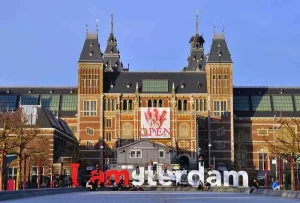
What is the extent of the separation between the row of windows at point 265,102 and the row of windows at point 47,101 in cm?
2781

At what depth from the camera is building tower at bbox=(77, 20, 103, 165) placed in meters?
104

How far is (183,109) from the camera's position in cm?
10481

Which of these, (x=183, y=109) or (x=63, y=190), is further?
(x=183, y=109)

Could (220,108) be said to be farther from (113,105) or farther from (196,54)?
(196,54)

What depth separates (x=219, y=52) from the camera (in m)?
107

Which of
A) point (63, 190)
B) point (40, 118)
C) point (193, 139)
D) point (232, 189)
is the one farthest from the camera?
point (193, 139)

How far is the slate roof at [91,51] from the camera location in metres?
106

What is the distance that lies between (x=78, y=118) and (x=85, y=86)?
5.23 m

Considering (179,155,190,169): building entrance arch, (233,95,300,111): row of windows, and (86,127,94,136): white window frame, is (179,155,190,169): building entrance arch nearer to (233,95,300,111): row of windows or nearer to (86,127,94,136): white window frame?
(233,95,300,111): row of windows

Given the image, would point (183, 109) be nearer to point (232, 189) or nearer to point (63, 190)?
point (232, 189)

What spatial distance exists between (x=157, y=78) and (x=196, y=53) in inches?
1053

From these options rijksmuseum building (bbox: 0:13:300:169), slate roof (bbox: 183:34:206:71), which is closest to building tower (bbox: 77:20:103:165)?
rijksmuseum building (bbox: 0:13:300:169)

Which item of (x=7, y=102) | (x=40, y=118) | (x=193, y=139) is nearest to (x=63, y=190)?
(x=40, y=118)

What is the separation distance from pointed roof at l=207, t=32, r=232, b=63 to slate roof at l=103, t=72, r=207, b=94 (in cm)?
380
